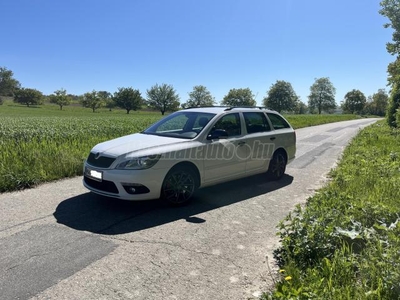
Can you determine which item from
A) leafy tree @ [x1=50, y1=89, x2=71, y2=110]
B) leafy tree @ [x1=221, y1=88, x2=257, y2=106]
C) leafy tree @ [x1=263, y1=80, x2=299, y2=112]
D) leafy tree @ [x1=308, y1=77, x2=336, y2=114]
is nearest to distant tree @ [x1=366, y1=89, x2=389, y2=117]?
leafy tree @ [x1=308, y1=77, x2=336, y2=114]

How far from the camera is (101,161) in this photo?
463cm

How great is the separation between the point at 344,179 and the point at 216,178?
2814mm

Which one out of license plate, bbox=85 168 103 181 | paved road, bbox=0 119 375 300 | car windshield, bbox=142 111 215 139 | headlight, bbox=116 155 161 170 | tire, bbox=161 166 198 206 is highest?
car windshield, bbox=142 111 215 139

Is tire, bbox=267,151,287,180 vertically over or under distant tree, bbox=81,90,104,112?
under

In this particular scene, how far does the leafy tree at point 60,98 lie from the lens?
100m

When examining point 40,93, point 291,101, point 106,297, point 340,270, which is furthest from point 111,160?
point 40,93

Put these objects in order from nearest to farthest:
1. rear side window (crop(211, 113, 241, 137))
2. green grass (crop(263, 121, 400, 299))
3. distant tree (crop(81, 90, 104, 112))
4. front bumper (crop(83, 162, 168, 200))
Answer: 1. green grass (crop(263, 121, 400, 299))
2. front bumper (crop(83, 162, 168, 200))
3. rear side window (crop(211, 113, 241, 137))
4. distant tree (crop(81, 90, 104, 112))

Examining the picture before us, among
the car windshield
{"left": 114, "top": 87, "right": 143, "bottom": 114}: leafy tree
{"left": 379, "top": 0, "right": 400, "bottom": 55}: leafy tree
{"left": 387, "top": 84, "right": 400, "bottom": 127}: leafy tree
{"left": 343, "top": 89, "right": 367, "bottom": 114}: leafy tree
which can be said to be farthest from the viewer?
{"left": 343, "top": 89, "right": 367, "bottom": 114}: leafy tree

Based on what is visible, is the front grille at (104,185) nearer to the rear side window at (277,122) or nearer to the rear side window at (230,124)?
the rear side window at (230,124)

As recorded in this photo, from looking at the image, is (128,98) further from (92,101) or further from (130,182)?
(130,182)

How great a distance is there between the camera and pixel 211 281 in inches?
111

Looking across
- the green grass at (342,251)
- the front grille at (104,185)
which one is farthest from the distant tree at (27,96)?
the green grass at (342,251)

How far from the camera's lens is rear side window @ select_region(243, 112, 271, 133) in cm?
620

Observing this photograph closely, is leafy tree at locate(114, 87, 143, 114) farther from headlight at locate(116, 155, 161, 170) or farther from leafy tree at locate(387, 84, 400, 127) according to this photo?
headlight at locate(116, 155, 161, 170)
